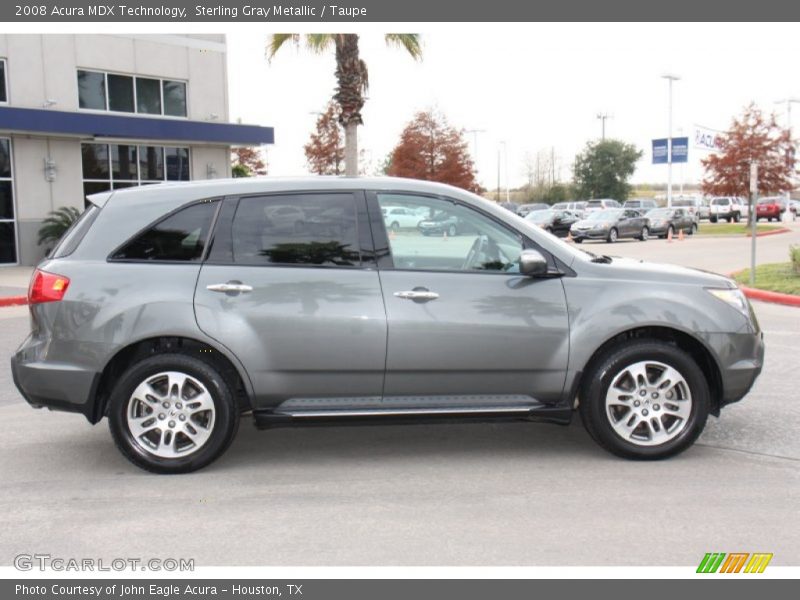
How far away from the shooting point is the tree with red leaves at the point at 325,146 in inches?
2284

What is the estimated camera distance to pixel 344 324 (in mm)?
5105

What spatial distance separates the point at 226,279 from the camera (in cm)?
511

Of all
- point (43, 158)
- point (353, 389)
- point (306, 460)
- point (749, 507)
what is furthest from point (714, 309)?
point (43, 158)

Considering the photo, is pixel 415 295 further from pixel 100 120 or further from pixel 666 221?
pixel 666 221

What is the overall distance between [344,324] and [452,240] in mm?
891

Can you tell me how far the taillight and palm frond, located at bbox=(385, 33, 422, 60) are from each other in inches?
696

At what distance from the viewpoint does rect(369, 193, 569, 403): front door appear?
5.14 meters

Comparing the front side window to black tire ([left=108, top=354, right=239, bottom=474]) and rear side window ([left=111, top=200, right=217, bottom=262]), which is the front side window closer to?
rear side window ([left=111, top=200, right=217, bottom=262])

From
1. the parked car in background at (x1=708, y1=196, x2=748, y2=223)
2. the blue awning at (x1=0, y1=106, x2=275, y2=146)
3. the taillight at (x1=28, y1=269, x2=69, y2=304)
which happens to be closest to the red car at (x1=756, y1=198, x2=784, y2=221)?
the parked car in background at (x1=708, y1=196, x2=748, y2=223)

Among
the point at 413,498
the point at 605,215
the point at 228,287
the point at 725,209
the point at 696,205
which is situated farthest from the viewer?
the point at 696,205

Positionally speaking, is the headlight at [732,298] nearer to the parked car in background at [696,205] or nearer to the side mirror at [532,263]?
the side mirror at [532,263]

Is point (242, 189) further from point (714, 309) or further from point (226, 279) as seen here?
point (714, 309)

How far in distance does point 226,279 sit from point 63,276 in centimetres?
99

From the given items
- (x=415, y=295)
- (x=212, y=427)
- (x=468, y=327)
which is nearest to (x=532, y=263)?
(x=468, y=327)
